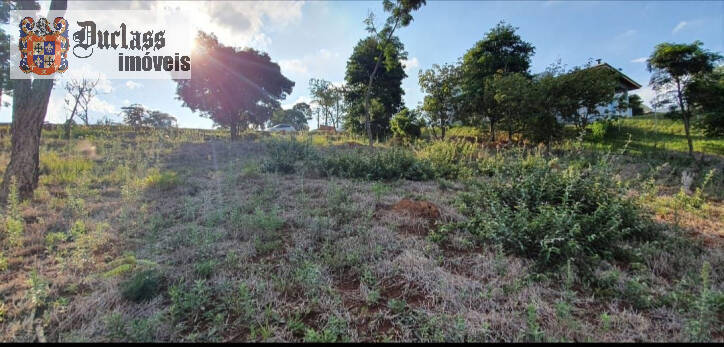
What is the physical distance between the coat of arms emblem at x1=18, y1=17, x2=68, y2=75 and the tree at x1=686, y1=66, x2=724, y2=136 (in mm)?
15536

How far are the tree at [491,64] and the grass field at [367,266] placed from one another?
932 centimetres

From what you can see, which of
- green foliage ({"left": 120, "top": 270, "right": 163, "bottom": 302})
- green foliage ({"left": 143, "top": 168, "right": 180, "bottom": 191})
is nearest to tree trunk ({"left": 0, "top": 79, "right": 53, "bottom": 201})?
green foliage ({"left": 143, "top": 168, "right": 180, "bottom": 191})

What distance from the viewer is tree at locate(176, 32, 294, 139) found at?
15.2 meters

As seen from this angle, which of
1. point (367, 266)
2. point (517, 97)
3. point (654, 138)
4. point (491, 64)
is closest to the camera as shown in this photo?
point (367, 266)

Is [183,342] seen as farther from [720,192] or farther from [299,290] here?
[720,192]

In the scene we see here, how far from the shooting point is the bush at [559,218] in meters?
2.07

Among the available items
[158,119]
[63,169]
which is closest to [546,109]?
[63,169]

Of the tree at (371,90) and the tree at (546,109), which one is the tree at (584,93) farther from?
the tree at (371,90)

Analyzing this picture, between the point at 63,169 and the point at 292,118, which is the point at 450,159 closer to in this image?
the point at 63,169

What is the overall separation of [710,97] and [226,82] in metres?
20.3

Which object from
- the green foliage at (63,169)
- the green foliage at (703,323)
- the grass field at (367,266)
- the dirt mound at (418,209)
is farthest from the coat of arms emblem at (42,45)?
the green foliage at (703,323)

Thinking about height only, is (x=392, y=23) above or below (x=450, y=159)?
above

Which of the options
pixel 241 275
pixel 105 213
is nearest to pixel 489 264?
pixel 241 275

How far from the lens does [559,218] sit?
210cm
